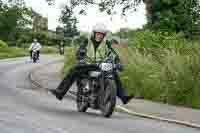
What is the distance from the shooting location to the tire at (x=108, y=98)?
13.0m

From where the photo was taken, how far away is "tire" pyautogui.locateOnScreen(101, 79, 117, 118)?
12977mm

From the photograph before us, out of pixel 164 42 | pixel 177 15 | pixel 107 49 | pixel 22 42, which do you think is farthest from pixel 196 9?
pixel 22 42

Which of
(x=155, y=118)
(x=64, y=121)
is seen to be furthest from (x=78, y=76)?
(x=64, y=121)

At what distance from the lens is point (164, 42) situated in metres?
25.7

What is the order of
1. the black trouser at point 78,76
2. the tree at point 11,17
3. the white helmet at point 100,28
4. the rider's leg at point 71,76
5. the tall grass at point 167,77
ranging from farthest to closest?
the tree at point 11,17 < the tall grass at point 167,77 < the rider's leg at point 71,76 < the black trouser at point 78,76 < the white helmet at point 100,28

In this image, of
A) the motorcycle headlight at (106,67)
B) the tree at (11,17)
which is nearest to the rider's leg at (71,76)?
the motorcycle headlight at (106,67)

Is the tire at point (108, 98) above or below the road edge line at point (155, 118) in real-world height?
above

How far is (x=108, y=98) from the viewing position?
1320 cm

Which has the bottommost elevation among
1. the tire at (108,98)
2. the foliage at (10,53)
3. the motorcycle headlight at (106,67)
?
the foliage at (10,53)

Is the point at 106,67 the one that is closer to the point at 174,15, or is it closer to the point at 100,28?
the point at 100,28

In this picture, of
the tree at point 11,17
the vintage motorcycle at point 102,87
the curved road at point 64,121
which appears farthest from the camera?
the tree at point 11,17

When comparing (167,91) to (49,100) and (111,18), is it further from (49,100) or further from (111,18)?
(111,18)

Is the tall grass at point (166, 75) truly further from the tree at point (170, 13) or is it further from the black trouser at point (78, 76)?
the tree at point (170, 13)

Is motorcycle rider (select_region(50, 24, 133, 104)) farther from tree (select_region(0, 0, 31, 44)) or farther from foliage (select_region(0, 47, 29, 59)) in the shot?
tree (select_region(0, 0, 31, 44))
